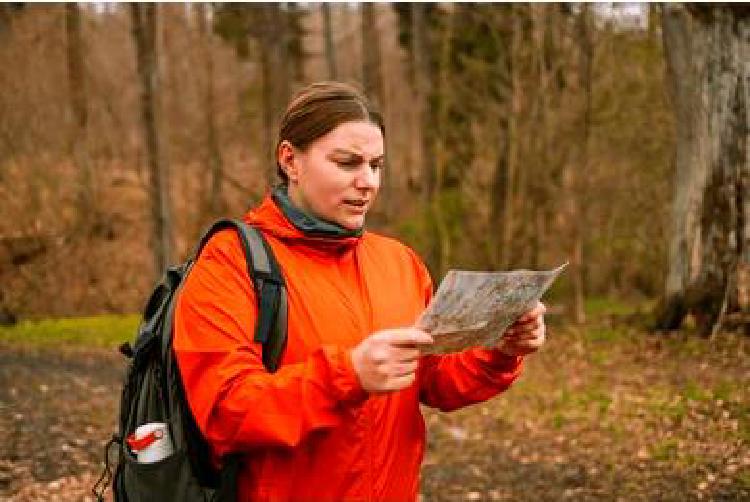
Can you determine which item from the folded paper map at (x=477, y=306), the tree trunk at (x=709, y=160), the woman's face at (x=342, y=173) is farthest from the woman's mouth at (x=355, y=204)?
the tree trunk at (x=709, y=160)

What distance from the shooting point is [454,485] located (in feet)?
24.1

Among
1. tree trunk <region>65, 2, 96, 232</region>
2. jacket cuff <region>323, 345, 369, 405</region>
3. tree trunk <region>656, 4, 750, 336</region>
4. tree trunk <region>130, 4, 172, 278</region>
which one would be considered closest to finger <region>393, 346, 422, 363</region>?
jacket cuff <region>323, 345, 369, 405</region>

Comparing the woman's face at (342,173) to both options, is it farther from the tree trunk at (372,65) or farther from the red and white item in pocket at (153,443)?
the tree trunk at (372,65)

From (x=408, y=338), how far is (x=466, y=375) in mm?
614

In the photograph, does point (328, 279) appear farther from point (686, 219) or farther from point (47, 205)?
point (47, 205)

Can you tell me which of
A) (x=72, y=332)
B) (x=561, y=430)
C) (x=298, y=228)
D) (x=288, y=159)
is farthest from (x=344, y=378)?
(x=72, y=332)

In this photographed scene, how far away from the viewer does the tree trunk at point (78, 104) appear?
19688mm

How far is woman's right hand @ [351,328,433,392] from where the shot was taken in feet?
6.95

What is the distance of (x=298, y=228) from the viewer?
8.04 feet

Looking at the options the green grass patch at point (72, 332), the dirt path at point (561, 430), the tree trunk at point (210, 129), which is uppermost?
the tree trunk at point (210, 129)

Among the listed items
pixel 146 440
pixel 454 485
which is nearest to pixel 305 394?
pixel 146 440

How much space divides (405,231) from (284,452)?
16534 mm

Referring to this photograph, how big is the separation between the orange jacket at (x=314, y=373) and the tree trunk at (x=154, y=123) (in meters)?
14.2

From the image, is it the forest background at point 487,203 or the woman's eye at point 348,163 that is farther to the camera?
the forest background at point 487,203
